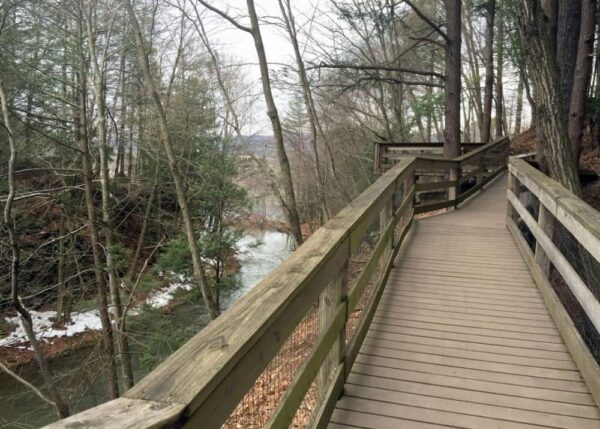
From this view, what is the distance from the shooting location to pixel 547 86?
505 cm

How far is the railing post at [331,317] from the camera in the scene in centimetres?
238

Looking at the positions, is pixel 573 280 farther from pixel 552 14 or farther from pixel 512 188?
pixel 552 14

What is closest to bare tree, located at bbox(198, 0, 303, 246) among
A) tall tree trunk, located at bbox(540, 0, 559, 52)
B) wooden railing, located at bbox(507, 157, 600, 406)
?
wooden railing, located at bbox(507, 157, 600, 406)

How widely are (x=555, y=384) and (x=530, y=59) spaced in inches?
154

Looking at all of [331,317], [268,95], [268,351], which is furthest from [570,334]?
[268,95]

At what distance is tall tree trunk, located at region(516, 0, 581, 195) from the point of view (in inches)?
195

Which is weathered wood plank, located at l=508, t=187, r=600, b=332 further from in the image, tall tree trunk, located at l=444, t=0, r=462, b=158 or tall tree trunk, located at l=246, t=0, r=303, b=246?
tall tree trunk, located at l=444, t=0, r=462, b=158

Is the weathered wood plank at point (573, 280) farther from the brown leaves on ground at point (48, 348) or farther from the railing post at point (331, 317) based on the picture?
the brown leaves on ground at point (48, 348)

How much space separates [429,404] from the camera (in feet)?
8.14

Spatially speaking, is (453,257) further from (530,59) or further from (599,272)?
(530,59)

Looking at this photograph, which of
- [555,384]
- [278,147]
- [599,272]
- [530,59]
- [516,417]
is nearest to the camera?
[516,417]

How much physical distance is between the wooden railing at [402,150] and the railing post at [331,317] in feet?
35.2

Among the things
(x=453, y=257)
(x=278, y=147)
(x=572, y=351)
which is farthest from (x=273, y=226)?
(x=572, y=351)

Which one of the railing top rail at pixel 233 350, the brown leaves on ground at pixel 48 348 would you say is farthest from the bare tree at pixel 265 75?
the railing top rail at pixel 233 350
